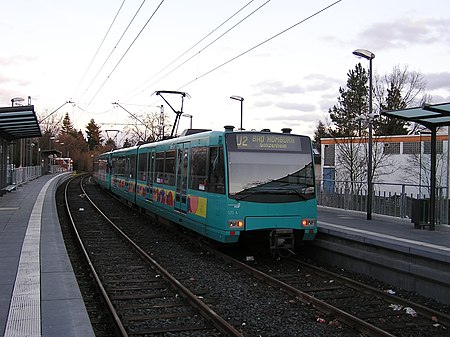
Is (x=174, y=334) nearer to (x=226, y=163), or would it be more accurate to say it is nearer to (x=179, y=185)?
(x=226, y=163)

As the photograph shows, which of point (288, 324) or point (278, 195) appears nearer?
point (288, 324)

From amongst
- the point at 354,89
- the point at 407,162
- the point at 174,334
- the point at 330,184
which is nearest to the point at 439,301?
the point at 174,334

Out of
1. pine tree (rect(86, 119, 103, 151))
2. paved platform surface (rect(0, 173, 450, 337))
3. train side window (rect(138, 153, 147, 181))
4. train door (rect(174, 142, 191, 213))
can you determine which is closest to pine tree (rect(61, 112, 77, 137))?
pine tree (rect(86, 119, 103, 151))

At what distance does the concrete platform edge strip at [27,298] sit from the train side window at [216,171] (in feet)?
12.6

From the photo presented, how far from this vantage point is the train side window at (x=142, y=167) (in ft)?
66.3

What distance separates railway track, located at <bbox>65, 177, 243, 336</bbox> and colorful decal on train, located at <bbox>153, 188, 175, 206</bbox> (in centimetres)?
180

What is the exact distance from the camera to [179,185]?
14430mm

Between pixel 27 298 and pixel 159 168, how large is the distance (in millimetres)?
10482

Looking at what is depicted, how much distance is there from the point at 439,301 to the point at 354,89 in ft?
173

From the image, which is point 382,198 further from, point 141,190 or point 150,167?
point 141,190

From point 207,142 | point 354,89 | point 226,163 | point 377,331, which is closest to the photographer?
point 377,331

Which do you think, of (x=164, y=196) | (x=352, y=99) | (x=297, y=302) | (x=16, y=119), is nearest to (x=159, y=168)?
(x=164, y=196)

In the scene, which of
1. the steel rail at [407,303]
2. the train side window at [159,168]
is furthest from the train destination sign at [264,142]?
the train side window at [159,168]

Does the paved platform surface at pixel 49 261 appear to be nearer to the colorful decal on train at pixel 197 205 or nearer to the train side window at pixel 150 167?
the colorful decal on train at pixel 197 205
